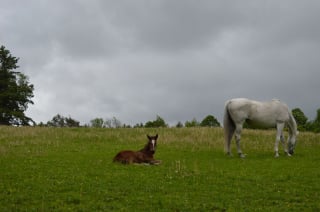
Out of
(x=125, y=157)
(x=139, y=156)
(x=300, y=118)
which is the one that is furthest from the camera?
(x=300, y=118)

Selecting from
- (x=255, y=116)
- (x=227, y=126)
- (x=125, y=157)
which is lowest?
(x=125, y=157)

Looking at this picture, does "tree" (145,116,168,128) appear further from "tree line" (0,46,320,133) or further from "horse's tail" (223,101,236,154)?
"horse's tail" (223,101,236,154)

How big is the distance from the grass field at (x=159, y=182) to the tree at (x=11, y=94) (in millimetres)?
40673

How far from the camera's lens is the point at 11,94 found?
60.2m

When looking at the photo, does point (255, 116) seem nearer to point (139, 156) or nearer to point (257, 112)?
point (257, 112)

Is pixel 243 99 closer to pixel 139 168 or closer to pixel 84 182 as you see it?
pixel 139 168

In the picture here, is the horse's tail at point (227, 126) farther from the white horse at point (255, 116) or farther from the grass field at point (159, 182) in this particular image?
the grass field at point (159, 182)

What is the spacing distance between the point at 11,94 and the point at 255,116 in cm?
4896

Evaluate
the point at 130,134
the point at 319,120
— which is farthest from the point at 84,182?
the point at 319,120

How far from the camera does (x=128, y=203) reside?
920 cm

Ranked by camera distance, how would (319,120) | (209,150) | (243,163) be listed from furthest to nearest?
(319,120), (209,150), (243,163)

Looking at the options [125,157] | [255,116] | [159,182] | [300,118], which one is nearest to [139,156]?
[125,157]

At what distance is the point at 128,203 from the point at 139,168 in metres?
5.44

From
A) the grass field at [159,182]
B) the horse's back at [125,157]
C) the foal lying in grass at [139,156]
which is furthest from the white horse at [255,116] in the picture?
the horse's back at [125,157]
